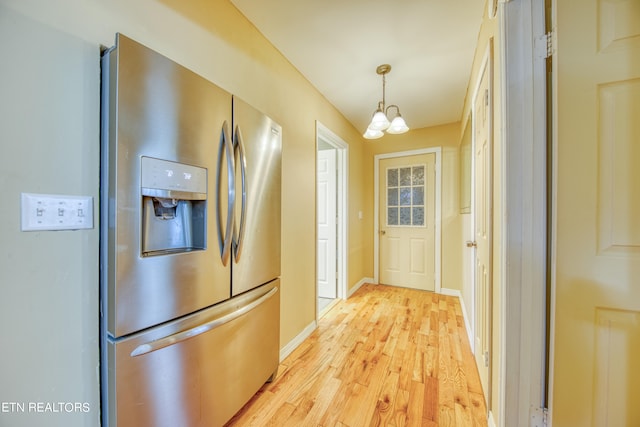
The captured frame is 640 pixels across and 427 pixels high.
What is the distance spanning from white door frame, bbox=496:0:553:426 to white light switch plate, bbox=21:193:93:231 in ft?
5.48

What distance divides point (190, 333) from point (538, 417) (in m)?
1.54

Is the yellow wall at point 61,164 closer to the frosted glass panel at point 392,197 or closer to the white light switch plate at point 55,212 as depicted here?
the white light switch plate at point 55,212

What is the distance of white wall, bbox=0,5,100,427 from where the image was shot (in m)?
0.72

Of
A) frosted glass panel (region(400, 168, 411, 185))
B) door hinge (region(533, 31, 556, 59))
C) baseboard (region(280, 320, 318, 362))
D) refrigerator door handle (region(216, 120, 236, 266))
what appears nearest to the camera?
door hinge (region(533, 31, 556, 59))

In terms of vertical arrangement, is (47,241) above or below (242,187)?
below

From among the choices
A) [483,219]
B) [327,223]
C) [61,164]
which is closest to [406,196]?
[327,223]

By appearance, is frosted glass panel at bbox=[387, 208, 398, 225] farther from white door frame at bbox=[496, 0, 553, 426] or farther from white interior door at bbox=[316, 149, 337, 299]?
white door frame at bbox=[496, 0, 553, 426]

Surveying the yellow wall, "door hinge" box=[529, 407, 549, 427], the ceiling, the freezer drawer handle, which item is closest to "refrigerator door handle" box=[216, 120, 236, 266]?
the freezer drawer handle

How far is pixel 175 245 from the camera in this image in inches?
42.5

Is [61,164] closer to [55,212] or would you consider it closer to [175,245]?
[55,212]

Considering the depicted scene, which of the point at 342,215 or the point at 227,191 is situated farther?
the point at 342,215

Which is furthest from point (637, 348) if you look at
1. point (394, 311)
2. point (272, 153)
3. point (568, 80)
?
point (394, 311)

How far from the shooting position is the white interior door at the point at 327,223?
327 centimetres

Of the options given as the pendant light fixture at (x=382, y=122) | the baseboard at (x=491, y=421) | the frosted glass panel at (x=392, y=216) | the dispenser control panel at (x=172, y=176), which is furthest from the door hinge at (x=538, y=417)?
the frosted glass panel at (x=392, y=216)
